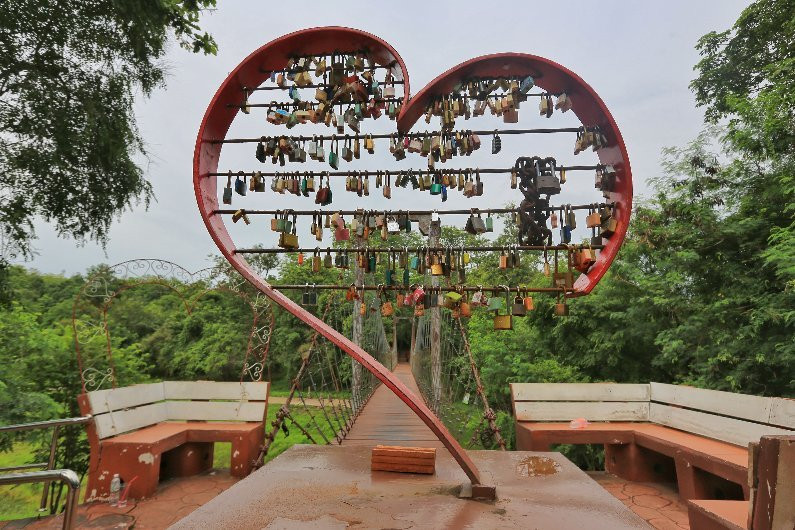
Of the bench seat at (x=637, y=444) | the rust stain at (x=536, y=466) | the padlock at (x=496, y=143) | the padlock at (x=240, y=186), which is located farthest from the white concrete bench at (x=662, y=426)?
the padlock at (x=240, y=186)

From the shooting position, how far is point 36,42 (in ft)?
11.5

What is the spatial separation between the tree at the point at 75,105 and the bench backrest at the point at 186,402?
1.64 metres

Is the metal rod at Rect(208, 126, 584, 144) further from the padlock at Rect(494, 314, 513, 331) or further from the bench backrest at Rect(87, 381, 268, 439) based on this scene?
the bench backrest at Rect(87, 381, 268, 439)

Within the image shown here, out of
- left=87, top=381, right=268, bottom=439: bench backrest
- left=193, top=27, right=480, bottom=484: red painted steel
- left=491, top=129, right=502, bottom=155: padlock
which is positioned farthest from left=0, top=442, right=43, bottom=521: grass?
left=491, top=129, right=502, bottom=155: padlock

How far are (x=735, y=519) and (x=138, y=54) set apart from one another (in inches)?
212

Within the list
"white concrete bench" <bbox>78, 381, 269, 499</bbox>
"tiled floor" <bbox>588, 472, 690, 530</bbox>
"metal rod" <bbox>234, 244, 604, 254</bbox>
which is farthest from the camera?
"white concrete bench" <bbox>78, 381, 269, 499</bbox>

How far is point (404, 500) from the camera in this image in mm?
1470

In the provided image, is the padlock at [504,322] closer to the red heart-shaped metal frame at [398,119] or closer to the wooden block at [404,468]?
the red heart-shaped metal frame at [398,119]

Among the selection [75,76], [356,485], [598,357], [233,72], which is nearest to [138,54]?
[75,76]

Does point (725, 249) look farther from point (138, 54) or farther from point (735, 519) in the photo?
point (138, 54)

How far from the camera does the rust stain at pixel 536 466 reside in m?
1.81

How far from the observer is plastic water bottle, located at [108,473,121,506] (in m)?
3.30

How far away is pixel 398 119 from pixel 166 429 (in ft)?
12.4

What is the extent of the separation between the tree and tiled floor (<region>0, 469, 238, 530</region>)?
234 cm
